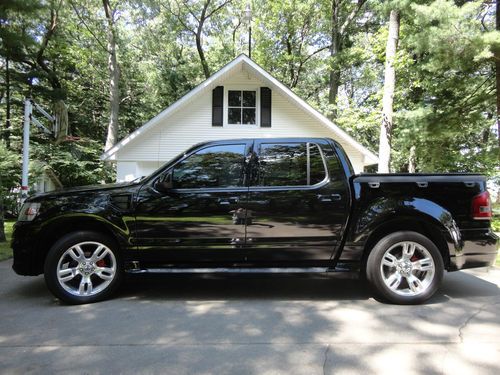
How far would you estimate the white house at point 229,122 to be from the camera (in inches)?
578

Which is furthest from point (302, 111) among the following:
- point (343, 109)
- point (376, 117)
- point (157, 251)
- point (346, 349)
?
point (346, 349)

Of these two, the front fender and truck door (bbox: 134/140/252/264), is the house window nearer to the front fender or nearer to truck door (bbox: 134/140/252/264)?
truck door (bbox: 134/140/252/264)

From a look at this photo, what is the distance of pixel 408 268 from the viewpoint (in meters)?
4.81

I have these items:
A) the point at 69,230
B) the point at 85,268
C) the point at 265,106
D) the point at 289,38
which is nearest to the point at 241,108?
the point at 265,106

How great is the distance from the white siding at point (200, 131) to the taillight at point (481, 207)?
10.2m

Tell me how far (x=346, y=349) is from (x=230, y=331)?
107 centimetres

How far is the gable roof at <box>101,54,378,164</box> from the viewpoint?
14.3 meters

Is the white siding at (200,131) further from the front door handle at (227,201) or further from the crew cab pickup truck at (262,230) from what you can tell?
the front door handle at (227,201)

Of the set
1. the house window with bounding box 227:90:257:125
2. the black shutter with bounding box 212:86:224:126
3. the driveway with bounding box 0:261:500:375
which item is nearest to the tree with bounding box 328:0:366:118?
the house window with bounding box 227:90:257:125

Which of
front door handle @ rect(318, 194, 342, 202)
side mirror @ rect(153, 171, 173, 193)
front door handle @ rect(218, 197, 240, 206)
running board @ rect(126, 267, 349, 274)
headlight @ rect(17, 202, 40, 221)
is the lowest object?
running board @ rect(126, 267, 349, 274)

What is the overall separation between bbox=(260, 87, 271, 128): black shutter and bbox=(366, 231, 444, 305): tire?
1095 cm

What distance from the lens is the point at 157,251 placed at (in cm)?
480

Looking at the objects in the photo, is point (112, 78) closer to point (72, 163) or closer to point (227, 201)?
point (72, 163)

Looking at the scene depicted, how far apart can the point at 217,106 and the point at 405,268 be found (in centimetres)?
1157
